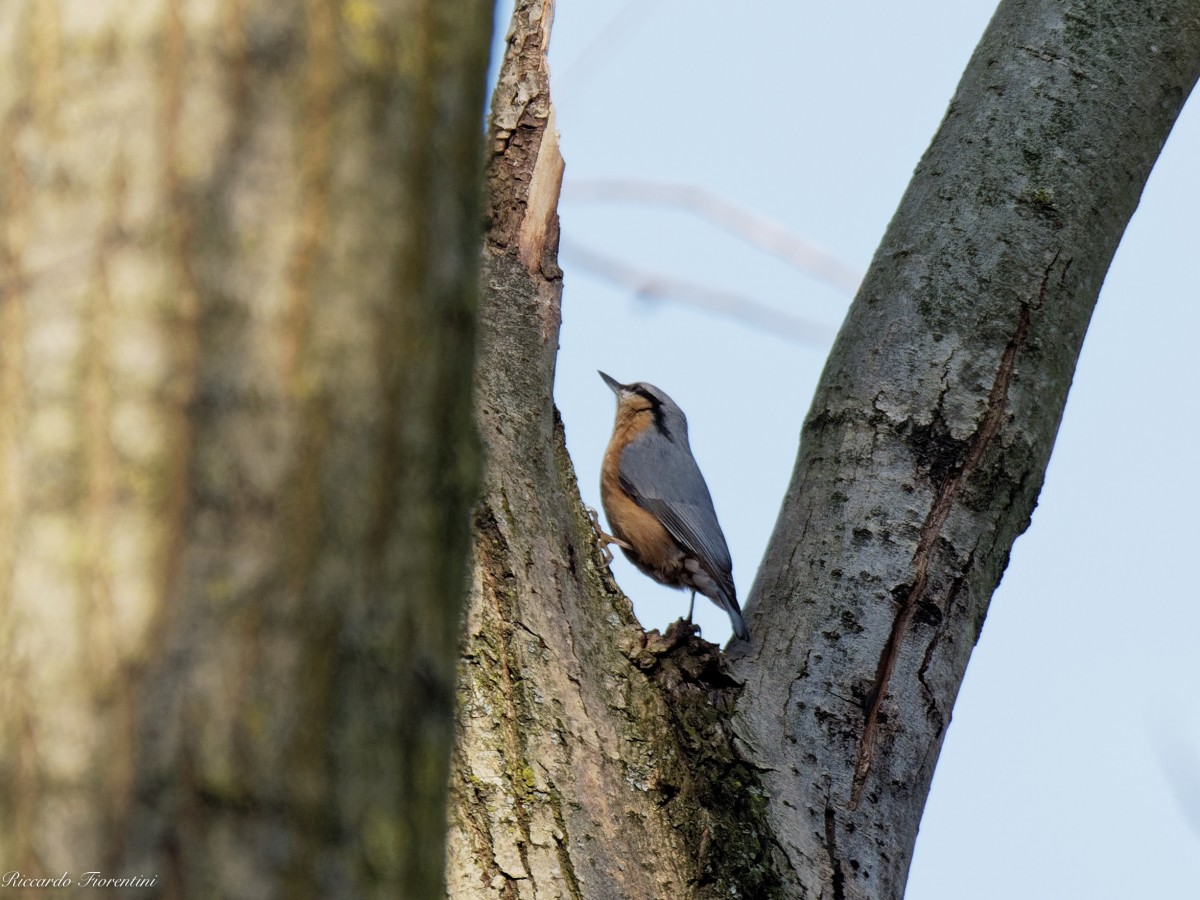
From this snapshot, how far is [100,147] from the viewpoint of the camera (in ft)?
2.71

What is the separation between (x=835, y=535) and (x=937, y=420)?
30 centimetres

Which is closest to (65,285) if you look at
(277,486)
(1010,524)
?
(277,486)

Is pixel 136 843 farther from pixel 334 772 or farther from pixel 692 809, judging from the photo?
pixel 692 809

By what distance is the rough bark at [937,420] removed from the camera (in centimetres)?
230

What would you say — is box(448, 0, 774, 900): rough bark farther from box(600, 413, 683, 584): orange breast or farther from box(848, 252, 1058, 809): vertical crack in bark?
box(600, 413, 683, 584): orange breast

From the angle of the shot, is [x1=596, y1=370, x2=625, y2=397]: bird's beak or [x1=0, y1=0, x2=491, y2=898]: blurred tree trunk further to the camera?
[x1=596, y1=370, x2=625, y2=397]: bird's beak

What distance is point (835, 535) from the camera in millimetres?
2516

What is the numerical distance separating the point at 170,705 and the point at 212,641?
5 centimetres

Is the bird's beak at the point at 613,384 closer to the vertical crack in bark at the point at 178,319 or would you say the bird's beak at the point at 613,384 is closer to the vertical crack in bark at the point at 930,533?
the vertical crack in bark at the point at 930,533

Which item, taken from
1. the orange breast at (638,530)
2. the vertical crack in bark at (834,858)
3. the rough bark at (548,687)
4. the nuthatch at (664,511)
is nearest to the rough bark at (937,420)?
the vertical crack in bark at (834,858)

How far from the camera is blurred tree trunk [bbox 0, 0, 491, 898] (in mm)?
798
